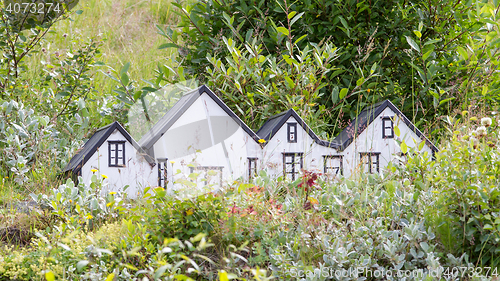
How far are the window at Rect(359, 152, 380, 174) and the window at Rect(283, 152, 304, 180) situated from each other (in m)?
0.51

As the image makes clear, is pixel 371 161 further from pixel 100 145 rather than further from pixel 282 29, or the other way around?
pixel 100 145

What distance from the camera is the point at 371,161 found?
122 inches

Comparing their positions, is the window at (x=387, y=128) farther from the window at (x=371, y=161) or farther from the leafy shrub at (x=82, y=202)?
the leafy shrub at (x=82, y=202)

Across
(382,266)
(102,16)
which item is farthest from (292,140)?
(102,16)

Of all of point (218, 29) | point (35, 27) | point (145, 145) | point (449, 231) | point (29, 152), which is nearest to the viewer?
point (449, 231)

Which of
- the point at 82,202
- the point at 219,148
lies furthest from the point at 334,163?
the point at 82,202

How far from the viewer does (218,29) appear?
4.38 metres

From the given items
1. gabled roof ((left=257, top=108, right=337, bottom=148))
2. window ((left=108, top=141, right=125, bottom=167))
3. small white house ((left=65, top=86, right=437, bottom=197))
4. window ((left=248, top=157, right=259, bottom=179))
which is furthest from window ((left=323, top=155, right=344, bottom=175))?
window ((left=108, top=141, right=125, bottom=167))

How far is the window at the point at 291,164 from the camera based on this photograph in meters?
3.06

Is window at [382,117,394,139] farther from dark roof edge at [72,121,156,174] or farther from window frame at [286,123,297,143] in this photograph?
dark roof edge at [72,121,156,174]

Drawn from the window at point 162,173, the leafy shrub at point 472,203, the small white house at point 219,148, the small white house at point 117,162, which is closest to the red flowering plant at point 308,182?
the small white house at point 219,148

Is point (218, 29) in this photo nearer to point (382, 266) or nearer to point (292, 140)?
point (292, 140)

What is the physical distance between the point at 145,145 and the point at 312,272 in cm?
153

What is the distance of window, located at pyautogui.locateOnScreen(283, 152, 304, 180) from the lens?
306 centimetres
